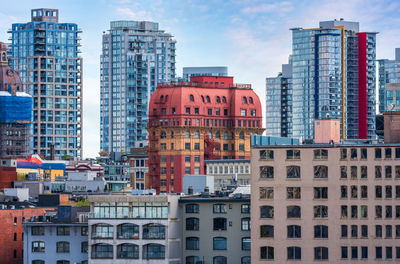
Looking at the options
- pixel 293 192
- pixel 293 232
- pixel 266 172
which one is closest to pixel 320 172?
pixel 293 192

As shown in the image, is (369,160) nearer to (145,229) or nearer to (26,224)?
(145,229)

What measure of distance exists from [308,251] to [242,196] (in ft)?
63.8

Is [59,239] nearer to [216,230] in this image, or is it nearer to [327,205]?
[216,230]

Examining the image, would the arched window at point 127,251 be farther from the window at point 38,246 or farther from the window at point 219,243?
the window at point 38,246

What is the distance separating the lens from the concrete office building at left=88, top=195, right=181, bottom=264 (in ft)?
580

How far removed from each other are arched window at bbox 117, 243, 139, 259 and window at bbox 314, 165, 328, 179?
92.1 ft

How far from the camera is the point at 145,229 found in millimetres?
177500

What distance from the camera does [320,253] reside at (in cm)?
16588

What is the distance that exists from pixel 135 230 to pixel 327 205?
93.2ft

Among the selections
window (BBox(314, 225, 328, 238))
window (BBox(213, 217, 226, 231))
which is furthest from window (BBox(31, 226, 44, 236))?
window (BBox(314, 225, 328, 238))

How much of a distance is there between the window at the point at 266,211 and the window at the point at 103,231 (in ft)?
76.1

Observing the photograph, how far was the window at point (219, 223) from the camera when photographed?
17750cm

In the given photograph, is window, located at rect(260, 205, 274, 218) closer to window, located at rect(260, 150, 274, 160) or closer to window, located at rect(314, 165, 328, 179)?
window, located at rect(260, 150, 274, 160)

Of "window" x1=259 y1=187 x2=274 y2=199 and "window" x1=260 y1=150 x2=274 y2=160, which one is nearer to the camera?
"window" x1=259 y1=187 x2=274 y2=199
